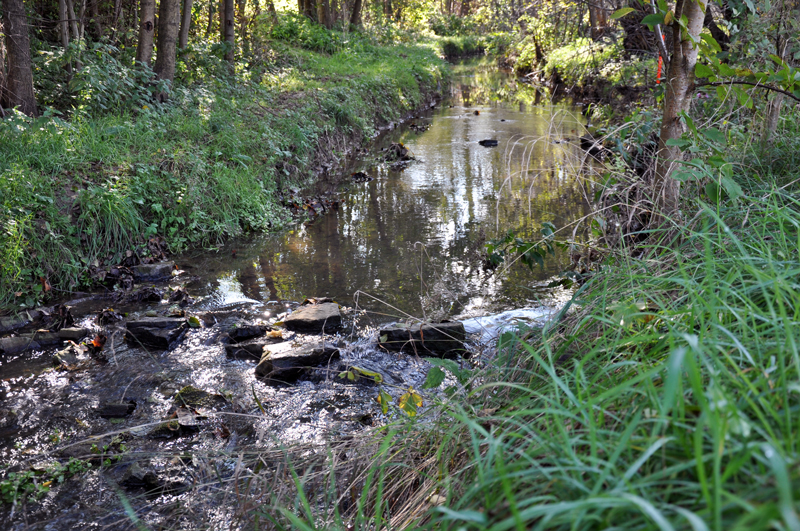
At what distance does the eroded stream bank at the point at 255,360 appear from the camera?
104 inches

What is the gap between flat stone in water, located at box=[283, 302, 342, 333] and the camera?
4.23m

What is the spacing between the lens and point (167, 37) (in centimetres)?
805

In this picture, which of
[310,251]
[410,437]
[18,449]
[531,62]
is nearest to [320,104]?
[310,251]

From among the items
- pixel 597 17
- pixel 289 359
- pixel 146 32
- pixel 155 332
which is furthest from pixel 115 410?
pixel 597 17

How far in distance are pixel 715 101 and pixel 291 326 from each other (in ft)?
14.0

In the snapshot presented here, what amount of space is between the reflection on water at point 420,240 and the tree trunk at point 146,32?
3.53 meters

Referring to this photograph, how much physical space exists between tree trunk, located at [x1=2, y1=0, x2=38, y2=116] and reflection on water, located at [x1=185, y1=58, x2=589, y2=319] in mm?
2873

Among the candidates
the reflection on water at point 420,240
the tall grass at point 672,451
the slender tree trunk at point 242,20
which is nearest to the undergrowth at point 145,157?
the reflection on water at point 420,240

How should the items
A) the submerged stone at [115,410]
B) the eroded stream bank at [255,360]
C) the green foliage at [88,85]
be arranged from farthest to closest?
the green foliage at [88,85] → the submerged stone at [115,410] → the eroded stream bank at [255,360]

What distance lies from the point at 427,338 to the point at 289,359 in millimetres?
968

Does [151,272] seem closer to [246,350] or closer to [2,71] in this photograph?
[246,350]

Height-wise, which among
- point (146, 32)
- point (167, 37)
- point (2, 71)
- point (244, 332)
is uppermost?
point (146, 32)

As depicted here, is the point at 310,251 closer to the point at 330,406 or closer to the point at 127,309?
the point at 127,309

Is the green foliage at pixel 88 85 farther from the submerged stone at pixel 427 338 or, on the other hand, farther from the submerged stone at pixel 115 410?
the submerged stone at pixel 427 338
